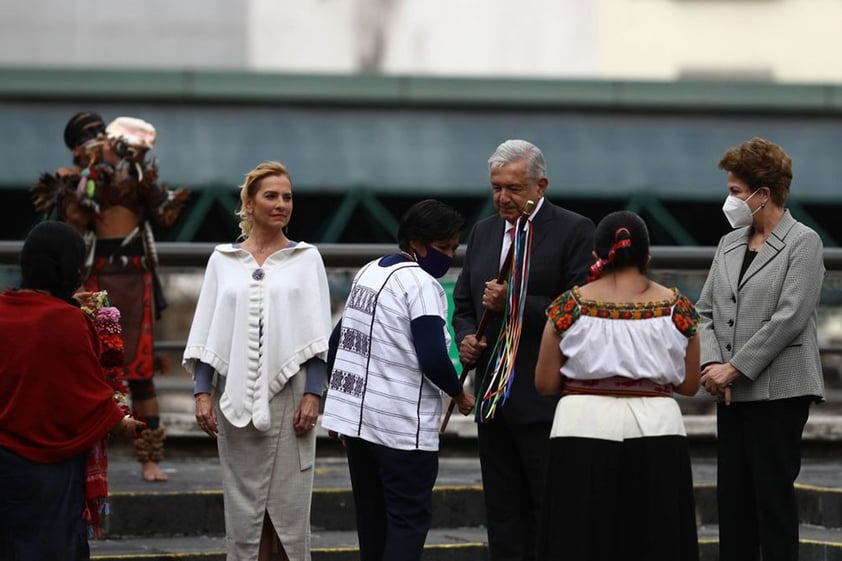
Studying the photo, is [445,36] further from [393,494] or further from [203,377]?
[393,494]

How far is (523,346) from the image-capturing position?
6.74m

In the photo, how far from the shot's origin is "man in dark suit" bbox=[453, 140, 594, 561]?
21.8 feet

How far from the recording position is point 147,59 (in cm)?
2414

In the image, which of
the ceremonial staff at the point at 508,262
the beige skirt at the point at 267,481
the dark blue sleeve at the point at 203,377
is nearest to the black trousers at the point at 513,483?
the ceremonial staff at the point at 508,262

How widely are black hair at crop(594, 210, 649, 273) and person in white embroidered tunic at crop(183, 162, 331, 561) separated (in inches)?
50.1

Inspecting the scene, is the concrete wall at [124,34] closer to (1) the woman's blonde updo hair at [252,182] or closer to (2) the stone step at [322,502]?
(2) the stone step at [322,502]

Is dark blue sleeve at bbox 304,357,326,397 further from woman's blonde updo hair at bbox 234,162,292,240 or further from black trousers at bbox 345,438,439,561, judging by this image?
woman's blonde updo hair at bbox 234,162,292,240

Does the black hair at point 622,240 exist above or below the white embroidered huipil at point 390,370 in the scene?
above

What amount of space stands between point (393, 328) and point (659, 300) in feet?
3.61

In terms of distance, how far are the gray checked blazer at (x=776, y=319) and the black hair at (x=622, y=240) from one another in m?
0.96

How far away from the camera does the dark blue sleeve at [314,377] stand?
21.7 feet

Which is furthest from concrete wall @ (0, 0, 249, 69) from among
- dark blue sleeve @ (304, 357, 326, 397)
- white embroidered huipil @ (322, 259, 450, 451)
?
white embroidered huipil @ (322, 259, 450, 451)

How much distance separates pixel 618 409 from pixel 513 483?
Result: 1017 millimetres

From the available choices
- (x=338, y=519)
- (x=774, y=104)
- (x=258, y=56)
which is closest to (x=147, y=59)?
(x=258, y=56)
